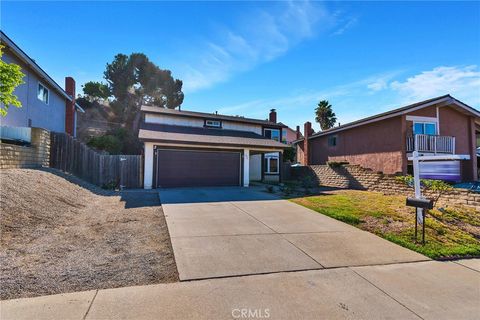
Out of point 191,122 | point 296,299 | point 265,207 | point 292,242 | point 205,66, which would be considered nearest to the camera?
point 296,299

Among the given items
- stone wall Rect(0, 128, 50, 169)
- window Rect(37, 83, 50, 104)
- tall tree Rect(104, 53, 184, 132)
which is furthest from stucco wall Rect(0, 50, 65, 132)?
tall tree Rect(104, 53, 184, 132)

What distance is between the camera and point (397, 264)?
15.1ft

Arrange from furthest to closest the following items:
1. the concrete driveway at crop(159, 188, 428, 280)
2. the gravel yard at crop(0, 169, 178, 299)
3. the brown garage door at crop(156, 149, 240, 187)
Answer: the brown garage door at crop(156, 149, 240, 187) < the concrete driveway at crop(159, 188, 428, 280) < the gravel yard at crop(0, 169, 178, 299)

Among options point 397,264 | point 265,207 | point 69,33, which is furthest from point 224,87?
point 397,264

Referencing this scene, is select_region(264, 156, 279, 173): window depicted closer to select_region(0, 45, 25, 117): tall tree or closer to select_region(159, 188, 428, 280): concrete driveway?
select_region(159, 188, 428, 280): concrete driveway

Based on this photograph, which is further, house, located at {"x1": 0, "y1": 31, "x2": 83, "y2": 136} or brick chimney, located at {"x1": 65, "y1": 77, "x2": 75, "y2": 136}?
brick chimney, located at {"x1": 65, "y1": 77, "x2": 75, "y2": 136}

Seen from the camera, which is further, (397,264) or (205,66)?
(205,66)

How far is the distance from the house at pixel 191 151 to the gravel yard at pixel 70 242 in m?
5.85

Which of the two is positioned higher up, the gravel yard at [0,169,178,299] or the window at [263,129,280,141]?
the window at [263,129,280,141]

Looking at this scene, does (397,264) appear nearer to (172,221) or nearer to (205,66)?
(172,221)

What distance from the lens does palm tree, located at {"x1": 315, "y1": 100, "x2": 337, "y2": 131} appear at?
1518 inches

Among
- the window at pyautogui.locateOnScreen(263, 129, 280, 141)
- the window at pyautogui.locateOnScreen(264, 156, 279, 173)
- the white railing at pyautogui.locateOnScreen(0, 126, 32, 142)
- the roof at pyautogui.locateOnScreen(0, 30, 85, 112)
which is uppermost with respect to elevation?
the roof at pyautogui.locateOnScreen(0, 30, 85, 112)

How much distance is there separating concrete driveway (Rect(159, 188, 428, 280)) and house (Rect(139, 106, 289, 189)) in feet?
20.4

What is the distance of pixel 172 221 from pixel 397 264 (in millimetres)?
5206
